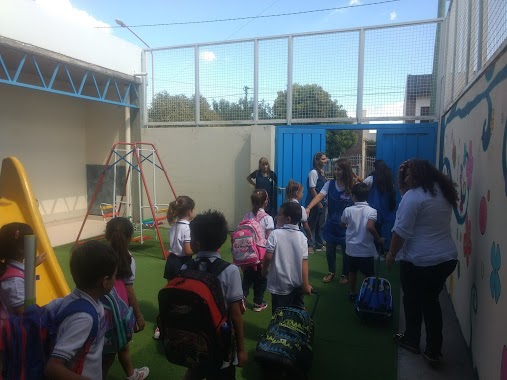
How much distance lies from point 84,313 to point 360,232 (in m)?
3.33

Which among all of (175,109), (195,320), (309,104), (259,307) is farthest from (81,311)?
(175,109)

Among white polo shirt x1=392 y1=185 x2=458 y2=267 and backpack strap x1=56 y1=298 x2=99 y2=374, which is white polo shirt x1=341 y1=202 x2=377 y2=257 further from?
backpack strap x1=56 y1=298 x2=99 y2=374

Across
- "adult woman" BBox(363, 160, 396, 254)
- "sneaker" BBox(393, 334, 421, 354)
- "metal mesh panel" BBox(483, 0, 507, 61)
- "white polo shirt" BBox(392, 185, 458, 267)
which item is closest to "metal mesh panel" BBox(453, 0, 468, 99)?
"metal mesh panel" BBox(483, 0, 507, 61)

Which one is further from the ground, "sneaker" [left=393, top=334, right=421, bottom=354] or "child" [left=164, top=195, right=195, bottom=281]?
"child" [left=164, top=195, right=195, bottom=281]

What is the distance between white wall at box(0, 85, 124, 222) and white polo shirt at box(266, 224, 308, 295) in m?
7.58

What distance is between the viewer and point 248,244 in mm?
3906

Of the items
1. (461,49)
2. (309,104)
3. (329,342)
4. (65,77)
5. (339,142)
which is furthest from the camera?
(339,142)

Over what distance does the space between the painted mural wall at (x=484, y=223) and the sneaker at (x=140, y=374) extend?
2409mm

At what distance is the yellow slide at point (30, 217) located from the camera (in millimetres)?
3561

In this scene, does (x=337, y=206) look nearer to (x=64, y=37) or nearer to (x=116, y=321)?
(x=116, y=321)

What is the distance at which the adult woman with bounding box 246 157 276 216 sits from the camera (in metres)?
7.72

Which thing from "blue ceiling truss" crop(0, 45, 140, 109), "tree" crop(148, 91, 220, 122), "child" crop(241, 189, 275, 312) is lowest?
"child" crop(241, 189, 275, 312)

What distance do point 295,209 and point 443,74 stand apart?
209 inches

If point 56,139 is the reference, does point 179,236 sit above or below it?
below
